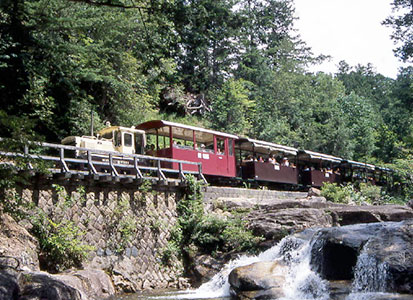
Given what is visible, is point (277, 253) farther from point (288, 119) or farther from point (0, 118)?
point (288, 119)

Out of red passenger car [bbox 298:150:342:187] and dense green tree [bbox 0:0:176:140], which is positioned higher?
dense green tree [bbox 0:0:176:140]

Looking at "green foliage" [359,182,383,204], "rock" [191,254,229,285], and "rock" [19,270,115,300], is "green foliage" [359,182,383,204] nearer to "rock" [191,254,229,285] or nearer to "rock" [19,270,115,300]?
"rock" [191,254,229,285]

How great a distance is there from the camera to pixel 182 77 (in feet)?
131

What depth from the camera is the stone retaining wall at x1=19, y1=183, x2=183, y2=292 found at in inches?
547

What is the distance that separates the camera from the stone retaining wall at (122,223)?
1390cm

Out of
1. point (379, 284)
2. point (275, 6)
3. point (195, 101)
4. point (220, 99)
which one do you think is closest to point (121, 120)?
point (220, 99)

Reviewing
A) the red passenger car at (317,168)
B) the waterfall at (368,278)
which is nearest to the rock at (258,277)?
the waterfall at (368,278)

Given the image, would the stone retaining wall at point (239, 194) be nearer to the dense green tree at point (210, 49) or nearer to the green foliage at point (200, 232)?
the green foliage at point (200, 232)

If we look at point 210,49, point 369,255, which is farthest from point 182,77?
point 369,255

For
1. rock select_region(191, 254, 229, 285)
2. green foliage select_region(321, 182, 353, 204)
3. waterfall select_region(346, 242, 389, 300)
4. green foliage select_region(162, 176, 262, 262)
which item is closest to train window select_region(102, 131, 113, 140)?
green foliage select_region(162, 176, 262, 262)

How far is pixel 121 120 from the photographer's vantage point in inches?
1013

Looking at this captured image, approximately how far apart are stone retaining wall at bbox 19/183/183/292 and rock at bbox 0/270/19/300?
424 centimetres

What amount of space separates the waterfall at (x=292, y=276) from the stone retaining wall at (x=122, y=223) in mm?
2043

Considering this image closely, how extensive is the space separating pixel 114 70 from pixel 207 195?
9678mm
